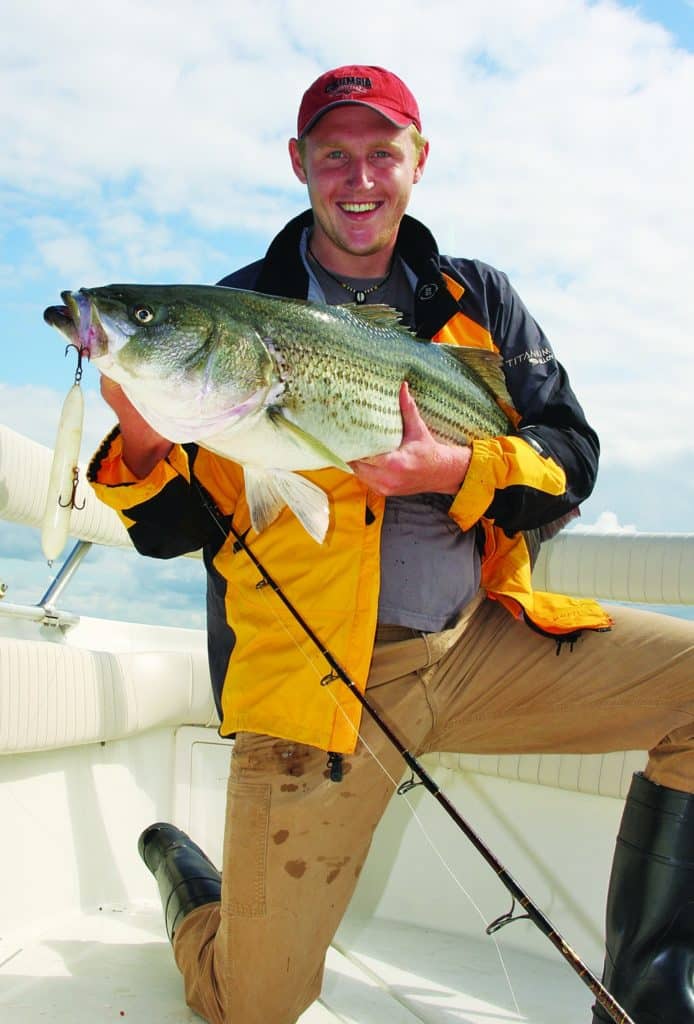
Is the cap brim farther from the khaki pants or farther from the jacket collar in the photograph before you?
the khaki pants

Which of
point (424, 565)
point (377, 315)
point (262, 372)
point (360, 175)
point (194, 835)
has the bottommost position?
point (194, 835)

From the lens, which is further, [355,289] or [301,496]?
[355,289]

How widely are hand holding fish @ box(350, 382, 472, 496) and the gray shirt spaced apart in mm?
212

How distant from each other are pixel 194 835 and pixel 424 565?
2.16 m

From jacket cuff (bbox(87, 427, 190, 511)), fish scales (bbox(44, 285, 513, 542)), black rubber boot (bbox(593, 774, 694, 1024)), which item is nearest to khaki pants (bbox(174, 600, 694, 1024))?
black rubber boot (bbox(593, 774, 694, 1024))

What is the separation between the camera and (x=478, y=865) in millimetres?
4234

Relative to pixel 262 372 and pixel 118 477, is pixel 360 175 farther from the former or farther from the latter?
pixel 118 477

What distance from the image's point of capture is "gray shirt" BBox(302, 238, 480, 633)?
123 inches

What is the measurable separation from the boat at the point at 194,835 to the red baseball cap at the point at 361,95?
5.47ft

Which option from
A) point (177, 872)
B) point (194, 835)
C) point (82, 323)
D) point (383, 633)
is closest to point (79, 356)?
point (82, 323)

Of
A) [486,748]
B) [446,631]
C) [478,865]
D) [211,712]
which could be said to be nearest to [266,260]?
[446,631]

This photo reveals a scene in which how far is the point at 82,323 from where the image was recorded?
243cm

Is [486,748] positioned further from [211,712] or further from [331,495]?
[211,712]

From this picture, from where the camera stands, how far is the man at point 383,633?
115 inches
